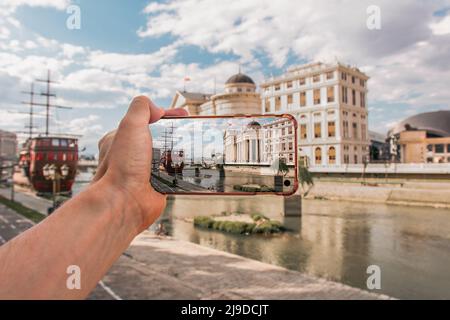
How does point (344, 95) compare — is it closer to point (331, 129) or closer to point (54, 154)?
point (331, 129)

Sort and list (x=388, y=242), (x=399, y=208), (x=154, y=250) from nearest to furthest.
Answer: (x=399, y=208), (x=388, y=242), (x=154, y=250)

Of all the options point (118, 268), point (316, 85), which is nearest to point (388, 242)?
point (316, 85)

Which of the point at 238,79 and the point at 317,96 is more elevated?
the point at 238,79

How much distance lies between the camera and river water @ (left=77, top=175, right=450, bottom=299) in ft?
24.5

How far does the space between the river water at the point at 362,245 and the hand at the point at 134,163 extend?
5.84m

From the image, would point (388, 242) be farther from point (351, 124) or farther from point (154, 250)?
point (154, 250)

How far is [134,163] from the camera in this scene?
2262 millimetres

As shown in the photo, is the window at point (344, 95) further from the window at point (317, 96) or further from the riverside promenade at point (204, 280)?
the riverside promenade at point (204, 280)

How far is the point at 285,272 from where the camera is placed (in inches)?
550

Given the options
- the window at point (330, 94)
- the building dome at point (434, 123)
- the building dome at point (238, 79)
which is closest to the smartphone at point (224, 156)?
the window at point (330, 94)

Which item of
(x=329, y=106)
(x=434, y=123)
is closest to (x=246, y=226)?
(x=329, y=106)

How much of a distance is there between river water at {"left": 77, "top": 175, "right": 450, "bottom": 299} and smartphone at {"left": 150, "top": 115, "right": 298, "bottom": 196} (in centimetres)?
495

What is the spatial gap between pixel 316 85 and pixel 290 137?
1493 centimetres

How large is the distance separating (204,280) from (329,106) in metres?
10.0
